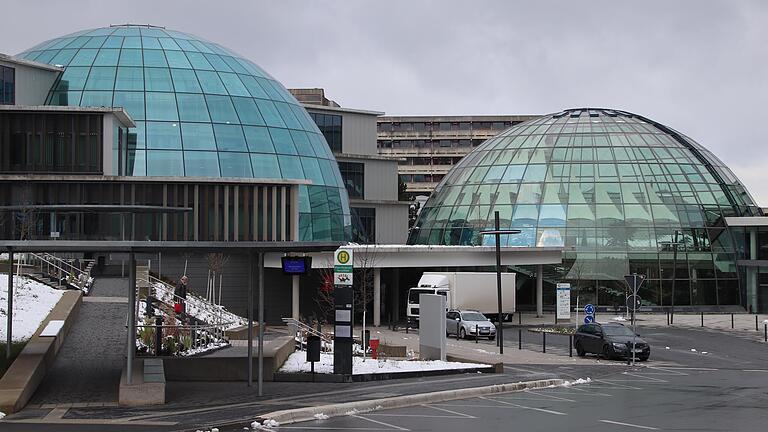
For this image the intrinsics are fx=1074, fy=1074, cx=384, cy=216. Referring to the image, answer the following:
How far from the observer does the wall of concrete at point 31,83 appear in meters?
44.6

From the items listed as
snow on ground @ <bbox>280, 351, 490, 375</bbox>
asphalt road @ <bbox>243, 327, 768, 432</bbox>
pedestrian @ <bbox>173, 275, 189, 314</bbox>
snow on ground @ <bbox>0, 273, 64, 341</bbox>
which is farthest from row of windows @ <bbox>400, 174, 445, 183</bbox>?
snow on ground @ <bbox>280, 351, 490, 375</bbox>

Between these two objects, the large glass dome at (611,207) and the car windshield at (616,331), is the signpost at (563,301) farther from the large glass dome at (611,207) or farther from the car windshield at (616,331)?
the car windshield at (616,331)

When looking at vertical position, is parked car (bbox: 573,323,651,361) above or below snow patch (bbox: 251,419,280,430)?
above

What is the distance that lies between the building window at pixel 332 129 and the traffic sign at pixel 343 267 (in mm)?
40803

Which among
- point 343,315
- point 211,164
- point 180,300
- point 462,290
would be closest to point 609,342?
point 343,315

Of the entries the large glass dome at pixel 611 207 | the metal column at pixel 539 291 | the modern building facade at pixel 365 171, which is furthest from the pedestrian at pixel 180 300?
the large glass dome at pixel 611 207

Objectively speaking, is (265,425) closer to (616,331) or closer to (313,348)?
(313,348)

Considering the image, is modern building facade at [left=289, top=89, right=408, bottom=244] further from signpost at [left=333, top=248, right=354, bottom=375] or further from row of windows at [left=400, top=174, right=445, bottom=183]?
row of windows at [left=400, top=174, right=445, bottom=183]

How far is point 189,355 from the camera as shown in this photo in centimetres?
2611

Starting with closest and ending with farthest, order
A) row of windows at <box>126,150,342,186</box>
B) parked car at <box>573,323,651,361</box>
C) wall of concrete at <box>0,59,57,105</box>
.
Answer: parked car at <box>573,323,651,361</box>, wall of concrete at <box>0,59,57,105</box>, row of windows at <box>126,150,342,186</box>

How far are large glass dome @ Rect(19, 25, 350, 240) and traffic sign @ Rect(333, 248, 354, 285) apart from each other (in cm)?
2187

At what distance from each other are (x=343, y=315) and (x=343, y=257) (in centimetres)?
178

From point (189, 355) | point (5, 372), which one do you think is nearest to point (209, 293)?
point (189, 355)

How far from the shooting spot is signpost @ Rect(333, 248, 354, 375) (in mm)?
24719
